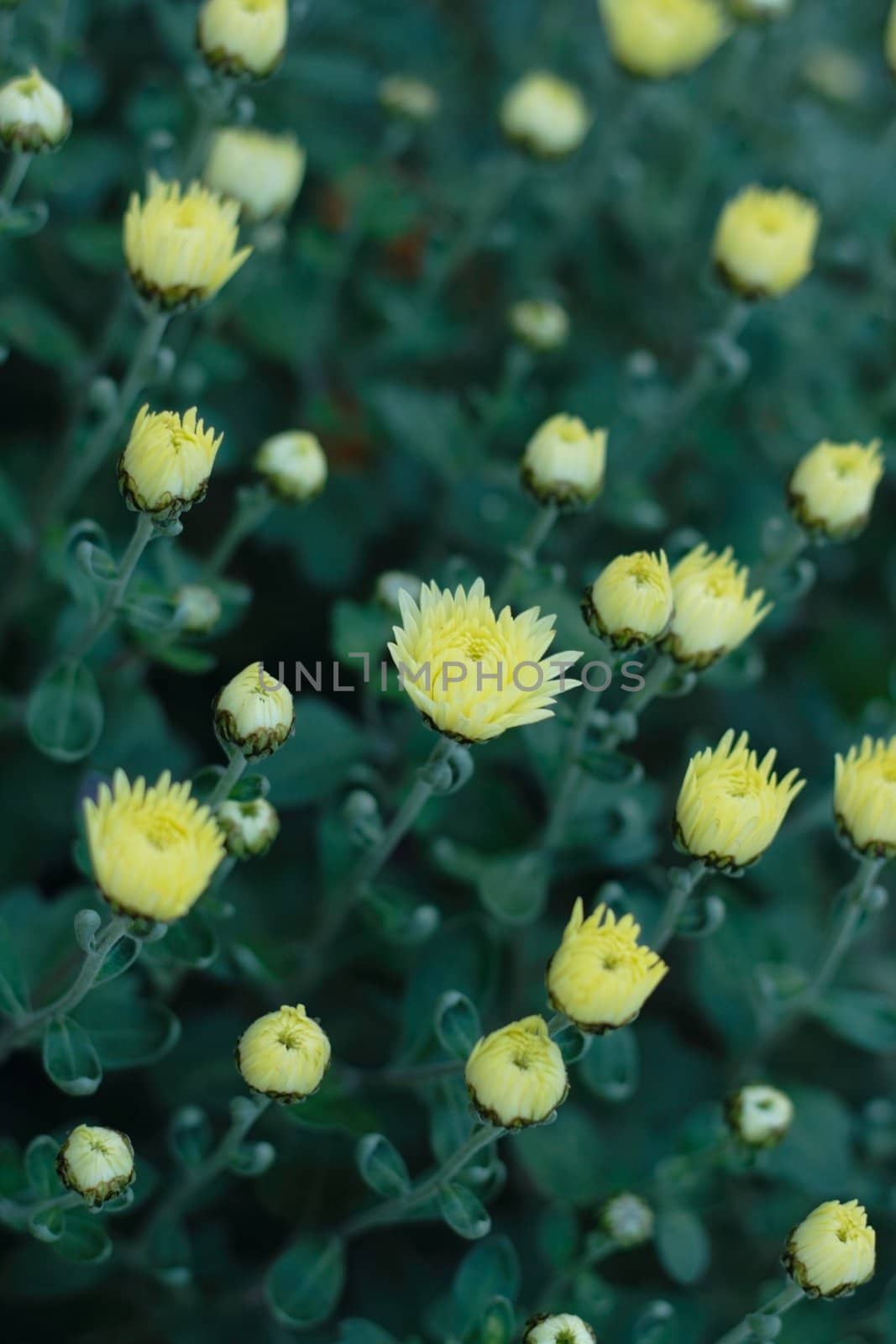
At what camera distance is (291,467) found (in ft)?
5.93

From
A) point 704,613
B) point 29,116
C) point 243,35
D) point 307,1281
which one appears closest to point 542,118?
point 243,35

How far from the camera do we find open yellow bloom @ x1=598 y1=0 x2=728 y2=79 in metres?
2.35

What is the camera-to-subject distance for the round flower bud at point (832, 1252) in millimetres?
1361

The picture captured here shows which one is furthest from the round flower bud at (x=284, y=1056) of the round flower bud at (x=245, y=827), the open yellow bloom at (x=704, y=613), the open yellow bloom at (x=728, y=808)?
the open yellow bloom at (x=704, y=613)

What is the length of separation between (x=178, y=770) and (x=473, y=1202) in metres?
0.77

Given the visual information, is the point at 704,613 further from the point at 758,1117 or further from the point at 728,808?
the point at 758,1117

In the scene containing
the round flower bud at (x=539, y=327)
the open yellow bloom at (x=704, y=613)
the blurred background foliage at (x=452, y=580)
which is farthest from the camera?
the round flower bud at (x=539, y=327)

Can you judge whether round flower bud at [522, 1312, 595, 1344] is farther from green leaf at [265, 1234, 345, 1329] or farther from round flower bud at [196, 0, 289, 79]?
round flower bud at [196, 0, 289, 79]

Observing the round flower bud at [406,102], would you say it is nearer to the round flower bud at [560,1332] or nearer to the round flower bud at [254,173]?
the round flower bud at [254,173]

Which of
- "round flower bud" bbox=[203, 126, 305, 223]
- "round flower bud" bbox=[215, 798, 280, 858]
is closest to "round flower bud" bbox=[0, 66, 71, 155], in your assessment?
"round flower bud" bbox=[203, 126, 305, 223]

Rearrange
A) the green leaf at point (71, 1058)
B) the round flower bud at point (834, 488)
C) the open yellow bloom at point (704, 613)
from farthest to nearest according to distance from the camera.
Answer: the round flower bud at point (834, 488)
the open yellow bloom at point (704, 613)
the green leaf at point (71, 1058)

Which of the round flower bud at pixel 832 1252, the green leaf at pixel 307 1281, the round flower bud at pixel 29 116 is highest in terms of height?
the round flower bud at pixel 29 116

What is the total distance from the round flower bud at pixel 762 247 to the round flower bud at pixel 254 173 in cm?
57

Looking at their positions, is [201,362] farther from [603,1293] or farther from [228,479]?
[603,1293]
